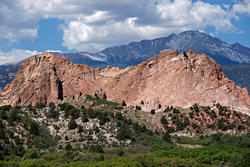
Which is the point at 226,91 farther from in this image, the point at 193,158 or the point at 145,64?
the point at 193,158

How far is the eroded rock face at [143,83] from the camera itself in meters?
135

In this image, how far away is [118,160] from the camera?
284ft

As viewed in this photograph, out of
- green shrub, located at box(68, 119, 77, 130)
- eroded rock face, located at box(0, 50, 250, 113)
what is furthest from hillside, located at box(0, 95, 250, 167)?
eroded rock face, located at box(0, 50, 250, 113)

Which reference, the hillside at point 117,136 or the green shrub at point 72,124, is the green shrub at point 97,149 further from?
the green shrub at point 72,124

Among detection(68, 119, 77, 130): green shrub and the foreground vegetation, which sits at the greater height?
detection(68, 119, 77, 130): green shrub

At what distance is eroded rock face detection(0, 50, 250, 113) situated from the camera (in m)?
135

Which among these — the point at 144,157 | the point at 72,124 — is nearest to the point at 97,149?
the point at 144,157

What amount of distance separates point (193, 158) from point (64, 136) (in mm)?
38769

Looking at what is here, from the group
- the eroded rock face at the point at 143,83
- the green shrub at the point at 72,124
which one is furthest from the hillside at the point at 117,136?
the eroded rock face at the point at 143,83

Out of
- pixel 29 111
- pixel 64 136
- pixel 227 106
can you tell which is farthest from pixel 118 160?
pixel 227 106

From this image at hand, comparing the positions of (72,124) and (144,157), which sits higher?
(72,124)

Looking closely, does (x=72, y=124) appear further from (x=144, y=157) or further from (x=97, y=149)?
(x=144, y=157)

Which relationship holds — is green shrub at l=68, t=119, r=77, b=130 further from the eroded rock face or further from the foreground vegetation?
the eroded rock face

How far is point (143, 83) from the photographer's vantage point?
145 m
